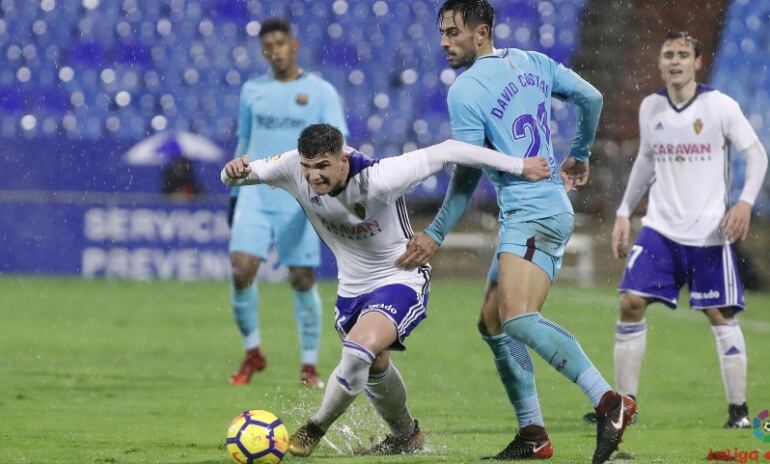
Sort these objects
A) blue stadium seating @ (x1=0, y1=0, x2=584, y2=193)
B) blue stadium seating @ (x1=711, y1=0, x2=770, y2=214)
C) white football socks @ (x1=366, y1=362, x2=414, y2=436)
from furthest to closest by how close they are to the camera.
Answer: blue stadium seating @ (x1=711, y1=0, x2=770, y2=214), blue stadium seating @ (x1=0, y1=0, x2=584, y2=193), white football socks @ (x1=366, y1=362, x2=414, y2=436)

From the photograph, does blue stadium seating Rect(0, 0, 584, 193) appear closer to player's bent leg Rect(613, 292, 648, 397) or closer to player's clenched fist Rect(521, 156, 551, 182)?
player's bent leg Rect(613, 292, 648, 397)

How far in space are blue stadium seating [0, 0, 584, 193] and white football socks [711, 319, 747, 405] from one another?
11.5 metres

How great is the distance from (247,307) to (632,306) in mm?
2927

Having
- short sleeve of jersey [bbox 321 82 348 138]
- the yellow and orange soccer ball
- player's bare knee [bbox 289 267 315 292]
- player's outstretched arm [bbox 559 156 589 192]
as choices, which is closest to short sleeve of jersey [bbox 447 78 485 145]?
player's outstretched arm [bbox 559 156 589 192]

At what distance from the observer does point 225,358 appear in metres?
10.4

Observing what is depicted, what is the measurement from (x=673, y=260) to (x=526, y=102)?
2249 mm

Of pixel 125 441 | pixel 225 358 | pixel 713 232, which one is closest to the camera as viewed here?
pixel 125 441

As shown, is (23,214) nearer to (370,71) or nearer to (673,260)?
(370,71)

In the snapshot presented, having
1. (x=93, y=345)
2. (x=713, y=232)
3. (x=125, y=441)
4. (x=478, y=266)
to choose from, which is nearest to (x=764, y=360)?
(x=713, y=232)

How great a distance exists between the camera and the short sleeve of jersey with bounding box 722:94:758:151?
23.7ft

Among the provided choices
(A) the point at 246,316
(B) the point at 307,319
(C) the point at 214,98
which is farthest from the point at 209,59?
(B) the point at 307,319

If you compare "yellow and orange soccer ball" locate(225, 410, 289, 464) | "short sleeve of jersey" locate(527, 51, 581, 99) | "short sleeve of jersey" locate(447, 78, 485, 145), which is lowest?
"yellow and orange soccer ball" locate(225, 410, 289, 464)

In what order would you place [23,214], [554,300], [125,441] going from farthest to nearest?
[23,214] < [554,300] < [125,441]

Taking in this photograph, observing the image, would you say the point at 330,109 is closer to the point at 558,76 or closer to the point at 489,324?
the point at 558,76
